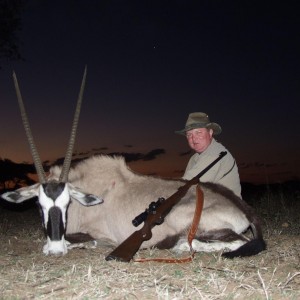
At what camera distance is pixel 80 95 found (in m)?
4.92

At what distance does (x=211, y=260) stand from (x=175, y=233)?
89 cm

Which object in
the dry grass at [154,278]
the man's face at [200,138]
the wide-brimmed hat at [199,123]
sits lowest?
the dry grass at [154,278]

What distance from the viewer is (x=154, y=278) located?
2977 millimetres

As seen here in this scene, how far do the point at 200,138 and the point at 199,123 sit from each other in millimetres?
Answer: 214

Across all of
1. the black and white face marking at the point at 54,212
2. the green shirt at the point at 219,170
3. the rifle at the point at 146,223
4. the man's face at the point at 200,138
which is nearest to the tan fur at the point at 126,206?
the rifle at the point at 146,223

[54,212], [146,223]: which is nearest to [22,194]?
[54,212]

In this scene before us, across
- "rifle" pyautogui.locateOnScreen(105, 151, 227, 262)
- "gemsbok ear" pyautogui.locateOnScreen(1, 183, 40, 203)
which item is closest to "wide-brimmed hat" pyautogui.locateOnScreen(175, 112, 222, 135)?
"rifle" pyautogui.locateOnScreen(105, 151, 227, 262)

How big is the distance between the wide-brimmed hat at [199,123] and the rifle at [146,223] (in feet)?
3.75

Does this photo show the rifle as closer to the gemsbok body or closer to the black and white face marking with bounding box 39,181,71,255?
the gemsbok body

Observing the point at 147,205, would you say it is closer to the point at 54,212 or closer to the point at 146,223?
the point at 146,223

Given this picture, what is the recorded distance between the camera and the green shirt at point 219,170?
5.33 meters

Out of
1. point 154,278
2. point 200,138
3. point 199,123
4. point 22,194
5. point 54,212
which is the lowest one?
point 154,278

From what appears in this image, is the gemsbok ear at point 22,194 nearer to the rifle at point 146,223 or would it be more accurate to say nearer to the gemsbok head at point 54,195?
the gemsbok head at point 54,195

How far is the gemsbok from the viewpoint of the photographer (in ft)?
14.0
